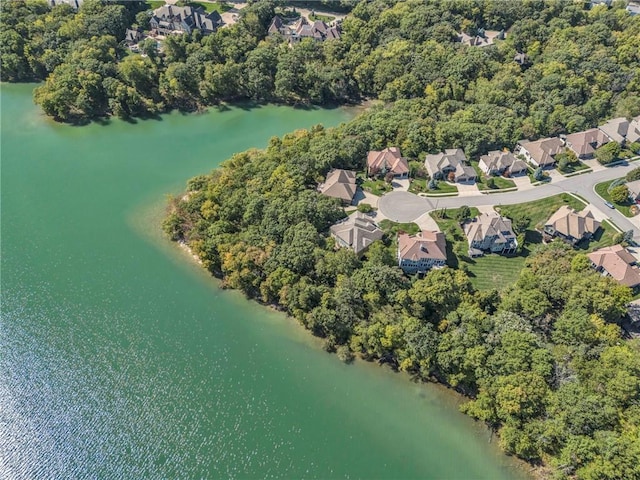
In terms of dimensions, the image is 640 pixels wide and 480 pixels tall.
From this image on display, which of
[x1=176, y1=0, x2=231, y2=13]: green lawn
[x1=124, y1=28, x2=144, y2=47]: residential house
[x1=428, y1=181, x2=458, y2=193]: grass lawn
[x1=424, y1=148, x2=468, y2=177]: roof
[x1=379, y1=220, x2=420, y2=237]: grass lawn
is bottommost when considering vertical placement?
[x1=379, y1=220, x2=420, y2=237]: grass lawn

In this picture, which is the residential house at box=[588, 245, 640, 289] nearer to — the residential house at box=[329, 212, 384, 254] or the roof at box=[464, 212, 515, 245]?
the roof at box=[464, 212, 515, 245]

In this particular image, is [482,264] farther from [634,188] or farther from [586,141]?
[586,141]

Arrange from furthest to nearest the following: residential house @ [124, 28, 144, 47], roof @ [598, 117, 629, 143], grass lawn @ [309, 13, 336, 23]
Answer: grass lawn @ [309, 13, 336, 23] < residential house @ [124, 28, 144, 47] < roof @ [598, 117, 629, 143]

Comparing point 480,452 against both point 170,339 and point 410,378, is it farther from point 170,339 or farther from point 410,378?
point 170,339

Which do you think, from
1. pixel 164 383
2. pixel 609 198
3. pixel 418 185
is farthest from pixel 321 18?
pixel 164 383

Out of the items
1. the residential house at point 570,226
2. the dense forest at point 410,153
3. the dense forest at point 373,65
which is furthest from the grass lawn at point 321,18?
the residential house at point 570,226

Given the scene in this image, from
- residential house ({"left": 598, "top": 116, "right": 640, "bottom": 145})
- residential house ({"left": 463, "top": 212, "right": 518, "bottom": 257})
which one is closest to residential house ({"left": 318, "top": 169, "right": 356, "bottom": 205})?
residential house ({"left": 463, "top": 212, "right": 518, "bottom": 257})
